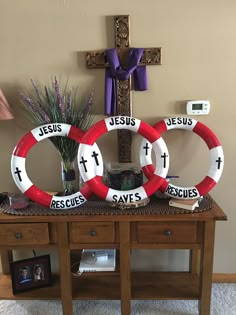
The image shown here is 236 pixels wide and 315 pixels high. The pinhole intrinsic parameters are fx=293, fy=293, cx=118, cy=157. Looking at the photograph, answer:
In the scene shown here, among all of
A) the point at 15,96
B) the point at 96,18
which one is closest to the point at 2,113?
the point at 15,96

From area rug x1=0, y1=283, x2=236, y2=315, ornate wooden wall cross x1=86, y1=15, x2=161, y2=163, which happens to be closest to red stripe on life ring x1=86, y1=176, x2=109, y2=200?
ornate wooden wall cross x1=86, y1=15, x2=161, y2=163

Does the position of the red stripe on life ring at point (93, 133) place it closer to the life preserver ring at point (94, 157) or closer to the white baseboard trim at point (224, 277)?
the life preserver ring at point (94, 157)

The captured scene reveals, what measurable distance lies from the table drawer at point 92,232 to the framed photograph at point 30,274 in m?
0.39

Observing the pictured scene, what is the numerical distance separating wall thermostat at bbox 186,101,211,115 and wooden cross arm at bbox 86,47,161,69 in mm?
298

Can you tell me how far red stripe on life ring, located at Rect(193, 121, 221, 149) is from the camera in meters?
1.58

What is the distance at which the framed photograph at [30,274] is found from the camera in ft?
5.66

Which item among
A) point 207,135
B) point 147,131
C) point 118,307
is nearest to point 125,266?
point 118,307

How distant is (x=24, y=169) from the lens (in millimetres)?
1533

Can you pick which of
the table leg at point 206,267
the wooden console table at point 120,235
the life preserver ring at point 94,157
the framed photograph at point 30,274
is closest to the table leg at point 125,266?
the wooden console table at point 120,235

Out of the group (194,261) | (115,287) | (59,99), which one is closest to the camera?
(59,99)

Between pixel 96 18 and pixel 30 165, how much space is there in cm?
94

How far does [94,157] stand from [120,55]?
1.99 feet

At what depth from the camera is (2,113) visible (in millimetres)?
1619

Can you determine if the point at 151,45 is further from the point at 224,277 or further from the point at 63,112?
the point at 224,277
